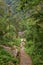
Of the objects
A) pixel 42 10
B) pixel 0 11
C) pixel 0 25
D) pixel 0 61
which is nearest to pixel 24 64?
pixel 0 61

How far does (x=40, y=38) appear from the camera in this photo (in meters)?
17.0

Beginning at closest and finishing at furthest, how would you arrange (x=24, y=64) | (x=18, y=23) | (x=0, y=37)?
(x=24, y=64) < (x=0, y=37) < (x=18, y=23)

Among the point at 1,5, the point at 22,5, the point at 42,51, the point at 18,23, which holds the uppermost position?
the point at 22,5

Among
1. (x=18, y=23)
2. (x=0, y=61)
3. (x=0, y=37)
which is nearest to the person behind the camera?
(x=0, y=61)

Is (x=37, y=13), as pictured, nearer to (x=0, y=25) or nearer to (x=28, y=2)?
(x=28, y=2)

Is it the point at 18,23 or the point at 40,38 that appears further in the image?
the point at 18,23

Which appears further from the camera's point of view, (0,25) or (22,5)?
(0,25)

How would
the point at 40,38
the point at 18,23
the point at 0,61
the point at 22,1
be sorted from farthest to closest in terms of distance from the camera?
the point at 18,23 < the point at 40,38 < the point at 0,61 < the point at 22,1

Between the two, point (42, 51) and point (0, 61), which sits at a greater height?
point (0, 61)

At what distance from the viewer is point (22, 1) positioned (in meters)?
10.3

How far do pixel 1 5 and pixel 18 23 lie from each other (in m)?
19.4

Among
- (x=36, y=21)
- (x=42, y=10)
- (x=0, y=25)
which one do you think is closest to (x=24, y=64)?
(x=36, y=21)

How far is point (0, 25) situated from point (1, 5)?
2.50 m

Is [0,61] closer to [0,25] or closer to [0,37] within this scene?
[0,25]
